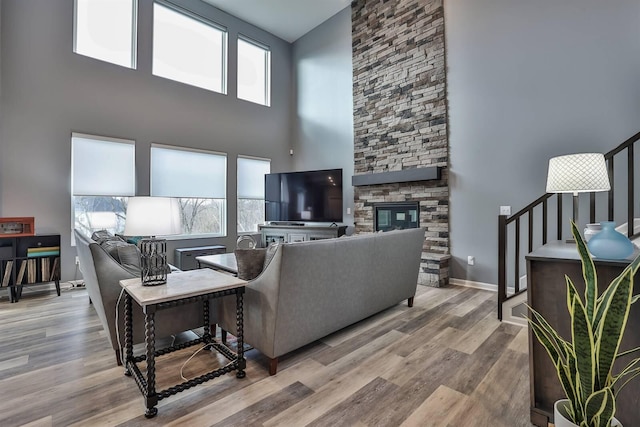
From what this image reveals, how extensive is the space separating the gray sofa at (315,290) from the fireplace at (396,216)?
1.84 m

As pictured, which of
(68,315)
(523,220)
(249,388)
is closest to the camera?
A: (249,388)

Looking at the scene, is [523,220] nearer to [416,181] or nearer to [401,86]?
[416,181]

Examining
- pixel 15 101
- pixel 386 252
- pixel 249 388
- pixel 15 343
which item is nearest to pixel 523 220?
pixel 386 252

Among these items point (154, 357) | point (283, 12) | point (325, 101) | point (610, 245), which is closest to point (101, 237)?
point (154, 357)

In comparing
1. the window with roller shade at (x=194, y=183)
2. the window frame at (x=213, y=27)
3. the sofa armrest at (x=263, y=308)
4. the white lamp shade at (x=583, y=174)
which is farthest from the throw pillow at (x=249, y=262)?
the window frame at (x=213, y=27)

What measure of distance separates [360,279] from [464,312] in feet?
4.44

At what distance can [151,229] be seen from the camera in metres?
1.94

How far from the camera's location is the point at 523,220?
3701mm

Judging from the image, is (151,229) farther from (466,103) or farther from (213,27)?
(213,27)

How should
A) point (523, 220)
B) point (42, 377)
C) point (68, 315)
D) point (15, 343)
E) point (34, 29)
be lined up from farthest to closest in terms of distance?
point (34, 29), point (523, 220), point (68, 315), point (15, 343), point (42, 377)

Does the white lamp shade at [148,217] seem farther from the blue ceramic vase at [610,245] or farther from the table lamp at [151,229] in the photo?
the blue ceramic vase at [610,245]

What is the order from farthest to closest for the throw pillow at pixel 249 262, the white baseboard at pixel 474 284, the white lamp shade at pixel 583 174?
the white baseboard at pixel 474 284
the white lamp shade at pixel 583 174
the throw pillow at pixel 249 262

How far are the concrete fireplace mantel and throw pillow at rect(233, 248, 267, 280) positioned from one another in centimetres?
307

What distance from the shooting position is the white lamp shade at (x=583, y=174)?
2.27 m
